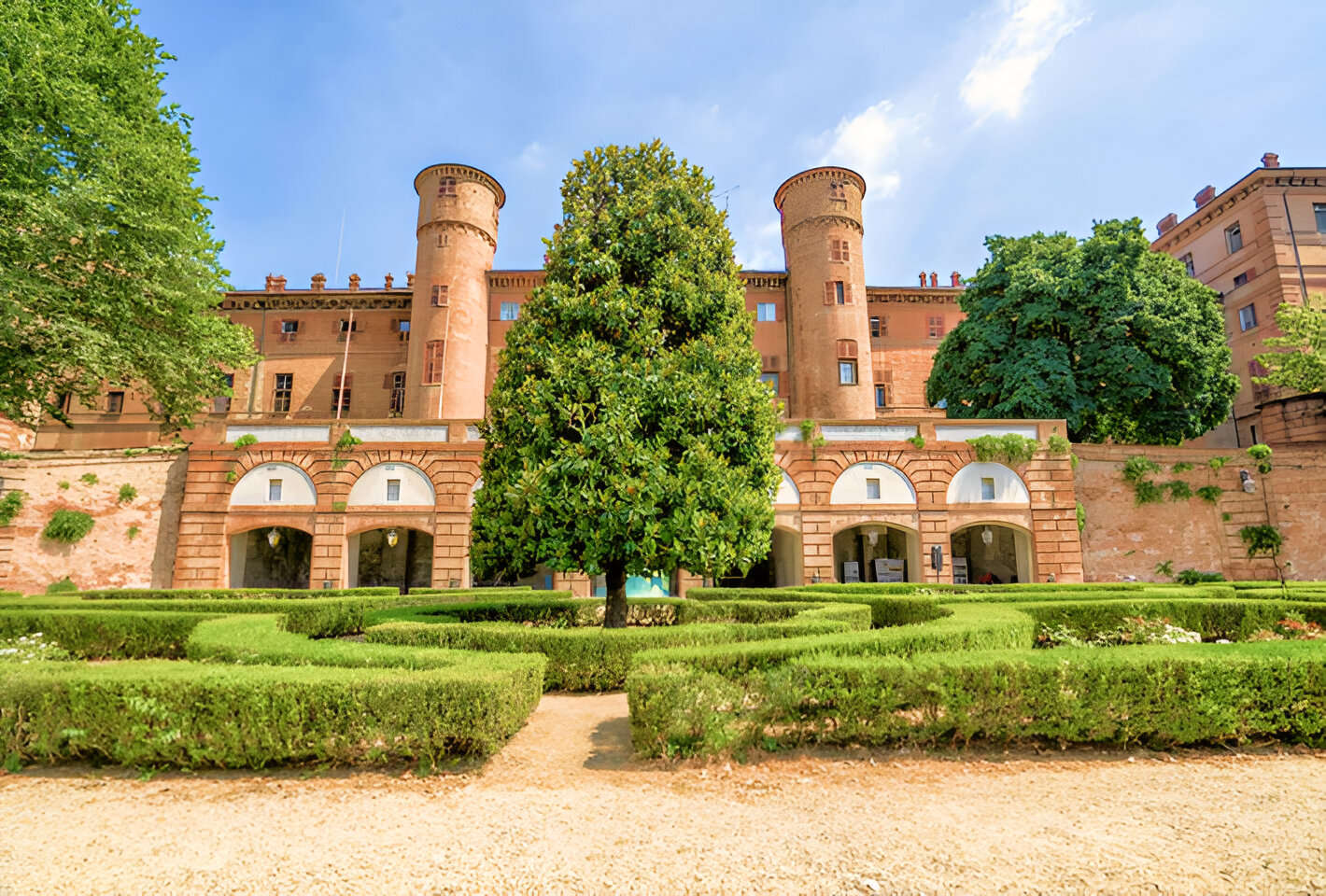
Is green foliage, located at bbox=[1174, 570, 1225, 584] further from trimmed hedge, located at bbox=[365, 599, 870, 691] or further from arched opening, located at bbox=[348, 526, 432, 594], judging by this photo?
arched opening, located at bbox=[348, 526, 432, 594]

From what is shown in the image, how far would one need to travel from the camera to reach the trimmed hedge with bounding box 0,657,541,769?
5.16 metres

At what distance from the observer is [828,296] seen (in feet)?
103

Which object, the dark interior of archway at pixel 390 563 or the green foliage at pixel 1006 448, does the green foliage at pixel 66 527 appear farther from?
the green foliage at pixel 1006 448

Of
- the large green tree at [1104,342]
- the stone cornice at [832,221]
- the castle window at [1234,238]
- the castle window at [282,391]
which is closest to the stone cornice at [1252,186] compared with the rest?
the castle window at [1234,238]

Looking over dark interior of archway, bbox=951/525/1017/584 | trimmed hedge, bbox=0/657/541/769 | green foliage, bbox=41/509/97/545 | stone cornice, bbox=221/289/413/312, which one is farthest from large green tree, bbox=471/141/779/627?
stone cornice, bbox=221/289/413/312

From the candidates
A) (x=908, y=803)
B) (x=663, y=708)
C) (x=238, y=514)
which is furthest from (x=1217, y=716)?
(x=238, y=514)

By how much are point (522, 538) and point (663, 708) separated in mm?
4388

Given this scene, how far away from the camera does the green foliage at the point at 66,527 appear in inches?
819

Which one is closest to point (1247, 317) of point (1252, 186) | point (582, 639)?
point (1252, 186)

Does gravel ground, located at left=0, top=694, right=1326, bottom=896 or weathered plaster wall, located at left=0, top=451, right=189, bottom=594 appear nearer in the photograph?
gravel ground, located at left=0, top=694, right=1326, bottom=896

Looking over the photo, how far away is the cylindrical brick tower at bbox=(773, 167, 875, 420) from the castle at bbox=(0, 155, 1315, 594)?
0.09 m

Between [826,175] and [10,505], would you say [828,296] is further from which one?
[10,505]

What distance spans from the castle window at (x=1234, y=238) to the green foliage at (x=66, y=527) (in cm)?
5297

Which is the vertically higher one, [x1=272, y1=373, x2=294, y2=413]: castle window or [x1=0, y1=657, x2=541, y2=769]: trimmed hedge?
[x1=272, y1=373, x2=294, y2=413]: castle window
